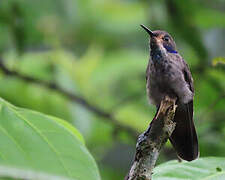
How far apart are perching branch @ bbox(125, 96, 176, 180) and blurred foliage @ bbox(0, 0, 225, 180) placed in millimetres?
425

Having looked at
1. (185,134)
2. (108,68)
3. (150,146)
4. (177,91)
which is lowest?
(150,146)

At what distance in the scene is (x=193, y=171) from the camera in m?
2.31

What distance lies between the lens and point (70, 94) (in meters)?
5.00

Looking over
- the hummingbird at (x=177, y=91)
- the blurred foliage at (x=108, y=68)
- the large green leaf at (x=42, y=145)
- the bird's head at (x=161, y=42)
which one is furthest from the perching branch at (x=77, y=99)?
the large green leaf at (x=42, y=145)

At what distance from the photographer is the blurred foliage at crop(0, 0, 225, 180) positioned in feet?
15.1

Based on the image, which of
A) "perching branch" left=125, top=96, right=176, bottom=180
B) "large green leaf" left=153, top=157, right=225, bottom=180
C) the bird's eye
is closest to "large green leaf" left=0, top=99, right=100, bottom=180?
"perching branch" left=125, top=96, right=176, bottom=180

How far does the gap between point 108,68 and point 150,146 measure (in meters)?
4.39

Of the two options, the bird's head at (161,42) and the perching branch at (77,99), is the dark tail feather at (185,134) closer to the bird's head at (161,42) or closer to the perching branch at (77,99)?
the bird's head at (161,42)

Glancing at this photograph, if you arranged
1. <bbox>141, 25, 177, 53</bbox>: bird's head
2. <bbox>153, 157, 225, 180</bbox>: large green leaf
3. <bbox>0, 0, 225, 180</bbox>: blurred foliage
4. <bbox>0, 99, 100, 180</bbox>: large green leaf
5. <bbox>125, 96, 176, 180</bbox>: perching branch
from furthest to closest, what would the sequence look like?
1. <bbox>0, 0, 225, 180</bbox>: blurred foliage
2. <bbox>141, 25, 177, 53</bbox>: bird's head
3. <bbox>153, 157, 225, 180</bbox>: large green leaf
4. <bbox>125, 96, 176, 180</bbox>: perching branch
5. <bbox>0, 99, 100, 180</bbox>: large green leaf

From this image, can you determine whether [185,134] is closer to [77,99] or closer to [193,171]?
[193,171]

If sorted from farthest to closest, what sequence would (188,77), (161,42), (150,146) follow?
1. (161,42)
2. (188,77)
3. (150,146)

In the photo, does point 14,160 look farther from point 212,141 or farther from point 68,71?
point 68,71

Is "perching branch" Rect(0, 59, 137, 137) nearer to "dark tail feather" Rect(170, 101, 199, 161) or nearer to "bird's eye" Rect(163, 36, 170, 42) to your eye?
"bird's eye" Rect(163, 36, 170, 42)

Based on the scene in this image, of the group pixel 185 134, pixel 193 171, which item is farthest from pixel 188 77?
pixel 193 171
